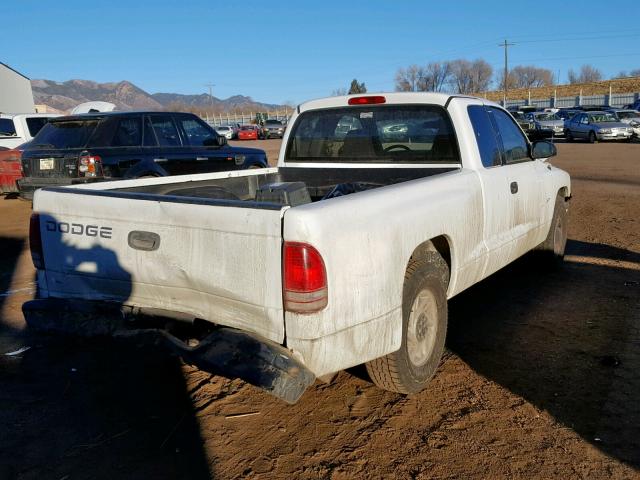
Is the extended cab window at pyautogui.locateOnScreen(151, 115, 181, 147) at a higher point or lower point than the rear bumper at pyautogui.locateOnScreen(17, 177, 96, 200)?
higher

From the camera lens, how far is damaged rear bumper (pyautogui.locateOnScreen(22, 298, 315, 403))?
2.85 metres

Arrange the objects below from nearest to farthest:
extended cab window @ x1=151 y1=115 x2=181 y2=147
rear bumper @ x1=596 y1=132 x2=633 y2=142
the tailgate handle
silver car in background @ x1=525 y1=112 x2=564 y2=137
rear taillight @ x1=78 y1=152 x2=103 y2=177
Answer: the tailgate handle < rear taillight @ x1=78 y1=152 x2=103 y2=177 < extended cab window @ x1=151 y1=115 x2=181 y2=147 < rear bumper @ x1=596 y1=132 x2=633 y2=142 < silver car in background @ x1=525 y1=112 x2=564 y2=137

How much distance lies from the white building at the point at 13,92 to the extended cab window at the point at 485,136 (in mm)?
47782

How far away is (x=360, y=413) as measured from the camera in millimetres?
3670

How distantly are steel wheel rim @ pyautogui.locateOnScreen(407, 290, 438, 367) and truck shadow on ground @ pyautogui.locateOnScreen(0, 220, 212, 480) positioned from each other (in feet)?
4.49

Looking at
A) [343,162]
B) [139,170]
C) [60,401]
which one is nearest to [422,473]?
[60,401]

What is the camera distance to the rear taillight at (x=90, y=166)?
8.98m

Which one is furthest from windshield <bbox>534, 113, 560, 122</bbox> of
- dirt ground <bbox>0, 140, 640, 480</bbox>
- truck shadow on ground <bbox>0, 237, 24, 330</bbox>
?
dirt ground <bbox>0, 140, 640, 480</bbox>

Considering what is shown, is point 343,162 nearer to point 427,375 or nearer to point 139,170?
point 427,375

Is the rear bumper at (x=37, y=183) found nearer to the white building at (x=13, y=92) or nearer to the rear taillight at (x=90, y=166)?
the rear taillight at (x=90, y=166)

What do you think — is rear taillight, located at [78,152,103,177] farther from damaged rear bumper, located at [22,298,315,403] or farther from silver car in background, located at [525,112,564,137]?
silver car in background, located at [525,112,564,137]

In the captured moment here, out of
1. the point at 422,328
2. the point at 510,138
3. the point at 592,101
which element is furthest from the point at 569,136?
the point at 422,328

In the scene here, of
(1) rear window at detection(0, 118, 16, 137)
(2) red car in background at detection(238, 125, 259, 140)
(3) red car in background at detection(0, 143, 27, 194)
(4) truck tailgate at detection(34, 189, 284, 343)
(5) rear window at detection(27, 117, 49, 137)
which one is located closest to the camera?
(4) truck tailgate at detection(34, 189, 284, 343)

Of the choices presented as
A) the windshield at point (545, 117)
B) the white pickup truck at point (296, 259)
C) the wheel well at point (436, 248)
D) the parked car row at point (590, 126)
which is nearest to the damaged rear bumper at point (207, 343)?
the white pickup truck at point (296, 259)
